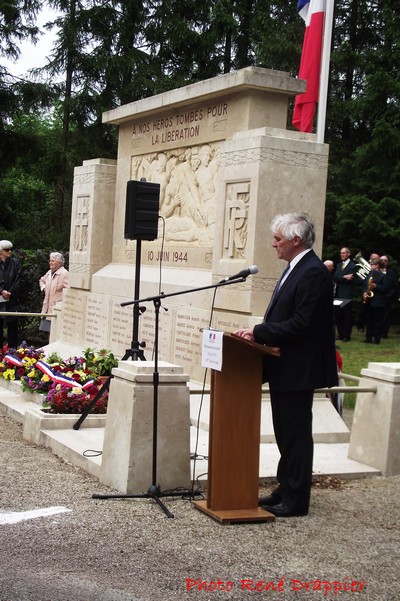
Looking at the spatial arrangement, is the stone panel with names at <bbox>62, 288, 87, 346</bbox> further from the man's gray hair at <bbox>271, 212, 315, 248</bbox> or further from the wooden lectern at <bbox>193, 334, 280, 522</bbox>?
the man's gray hair at <bbox>271, 212, 315, 248</bbox>

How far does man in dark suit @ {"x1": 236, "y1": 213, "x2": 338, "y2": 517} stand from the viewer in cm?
618

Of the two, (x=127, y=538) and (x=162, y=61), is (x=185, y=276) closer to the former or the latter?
(x=127, y=538)

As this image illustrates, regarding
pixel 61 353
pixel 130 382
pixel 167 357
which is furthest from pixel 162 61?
pixel 130 382

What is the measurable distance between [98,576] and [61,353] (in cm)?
885

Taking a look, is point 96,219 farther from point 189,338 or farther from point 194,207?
point 189,338

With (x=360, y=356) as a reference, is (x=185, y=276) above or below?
above

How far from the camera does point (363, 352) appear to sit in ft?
57.7

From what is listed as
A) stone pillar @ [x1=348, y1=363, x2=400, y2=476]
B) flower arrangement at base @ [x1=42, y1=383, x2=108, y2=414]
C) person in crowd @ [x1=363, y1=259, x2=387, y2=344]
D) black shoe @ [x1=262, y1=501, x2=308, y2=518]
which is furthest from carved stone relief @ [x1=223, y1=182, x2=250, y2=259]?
person in crowd @ [x1=363, y1=259, x2=387, y2=344]

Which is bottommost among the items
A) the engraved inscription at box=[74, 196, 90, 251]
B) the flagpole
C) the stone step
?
the stone step

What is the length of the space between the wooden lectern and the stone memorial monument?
6.06 ft

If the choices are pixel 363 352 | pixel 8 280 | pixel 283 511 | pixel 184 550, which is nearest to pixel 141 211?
pixel 283 511

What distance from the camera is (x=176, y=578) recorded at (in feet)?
16.3

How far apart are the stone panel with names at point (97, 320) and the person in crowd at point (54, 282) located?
3.86 feet

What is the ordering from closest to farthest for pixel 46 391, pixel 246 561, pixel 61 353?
pixel 246 561 → pixel 46 391 → pixel 61 353
